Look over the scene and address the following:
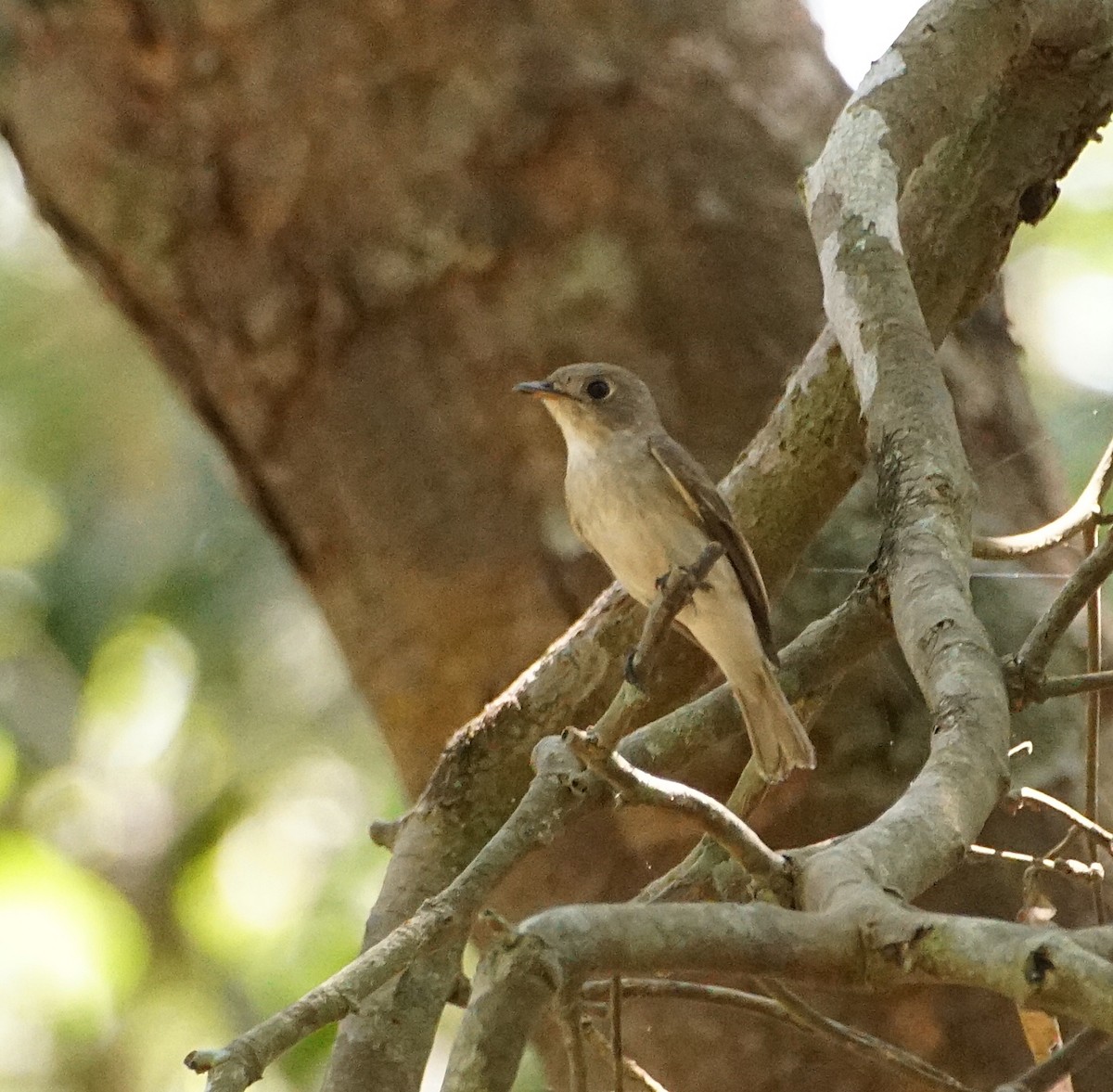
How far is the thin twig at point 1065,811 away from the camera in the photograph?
Result: 9.25 feet

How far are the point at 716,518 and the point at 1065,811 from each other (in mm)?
982

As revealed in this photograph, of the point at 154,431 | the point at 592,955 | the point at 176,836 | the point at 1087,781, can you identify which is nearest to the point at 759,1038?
the point at 1087,781

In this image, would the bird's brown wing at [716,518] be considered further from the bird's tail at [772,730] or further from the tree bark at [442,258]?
the tree bark at [442,258]

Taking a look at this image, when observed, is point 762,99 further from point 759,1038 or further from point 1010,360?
point 759,1038

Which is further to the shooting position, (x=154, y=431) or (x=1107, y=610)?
(x=154, y=431)

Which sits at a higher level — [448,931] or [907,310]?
[907,310]

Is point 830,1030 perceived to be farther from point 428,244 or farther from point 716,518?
point 428,244

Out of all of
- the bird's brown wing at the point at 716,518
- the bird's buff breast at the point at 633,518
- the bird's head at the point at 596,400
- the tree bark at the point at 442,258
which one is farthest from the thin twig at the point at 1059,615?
the bird's head at the point at 596,400

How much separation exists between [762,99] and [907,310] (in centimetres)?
201

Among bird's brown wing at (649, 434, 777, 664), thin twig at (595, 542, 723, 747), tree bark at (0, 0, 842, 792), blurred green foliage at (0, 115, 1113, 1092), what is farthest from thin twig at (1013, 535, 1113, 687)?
blurred green foliage at (0, 115, 1113, 1092)

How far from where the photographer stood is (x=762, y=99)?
4.54 metres

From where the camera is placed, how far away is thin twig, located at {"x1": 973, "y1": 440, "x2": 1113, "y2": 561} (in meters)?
3.25

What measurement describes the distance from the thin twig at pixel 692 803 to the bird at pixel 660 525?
1.16 m

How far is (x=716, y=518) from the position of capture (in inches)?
136
